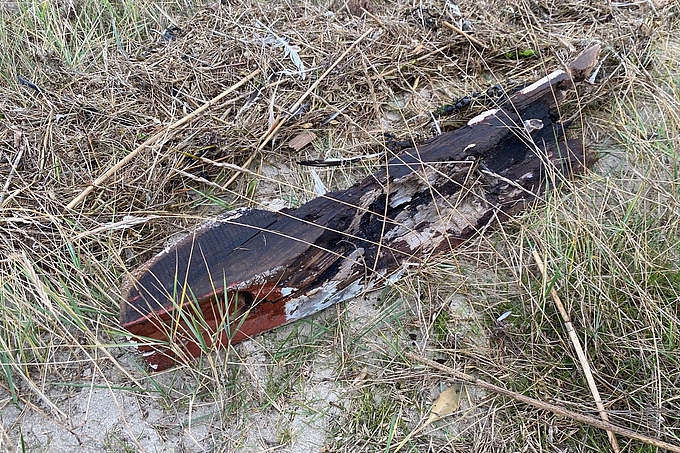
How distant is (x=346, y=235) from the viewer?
6.15ft

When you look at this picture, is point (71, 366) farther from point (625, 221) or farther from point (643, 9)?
point (643, 9)

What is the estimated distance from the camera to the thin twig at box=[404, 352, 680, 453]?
1.45 metres

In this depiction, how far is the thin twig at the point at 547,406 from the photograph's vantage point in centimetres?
145

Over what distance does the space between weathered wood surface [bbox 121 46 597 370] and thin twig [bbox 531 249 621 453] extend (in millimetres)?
349

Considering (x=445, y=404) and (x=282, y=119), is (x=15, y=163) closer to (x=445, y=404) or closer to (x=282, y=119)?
(x=282, y=119)

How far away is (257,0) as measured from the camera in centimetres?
318

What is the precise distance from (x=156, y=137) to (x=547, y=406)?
1896mm

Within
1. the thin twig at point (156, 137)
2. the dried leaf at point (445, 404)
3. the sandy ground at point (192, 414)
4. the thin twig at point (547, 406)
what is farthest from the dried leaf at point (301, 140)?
the dried leaf at point (445, 404)

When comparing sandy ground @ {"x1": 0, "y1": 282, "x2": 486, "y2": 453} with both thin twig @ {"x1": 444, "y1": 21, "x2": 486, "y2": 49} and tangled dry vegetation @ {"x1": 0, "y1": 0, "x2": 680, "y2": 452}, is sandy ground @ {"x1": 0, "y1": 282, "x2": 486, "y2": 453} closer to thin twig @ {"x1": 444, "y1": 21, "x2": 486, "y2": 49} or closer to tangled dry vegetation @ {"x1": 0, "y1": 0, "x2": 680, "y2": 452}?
tangled dry vegetation @ {"x1": 0, "y1": 0, "x2": 680, "y2": 452}

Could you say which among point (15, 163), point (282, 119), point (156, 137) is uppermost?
point (15, 163)

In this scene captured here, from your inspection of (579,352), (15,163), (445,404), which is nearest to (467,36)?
(579,352)

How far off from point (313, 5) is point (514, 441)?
8.73ft

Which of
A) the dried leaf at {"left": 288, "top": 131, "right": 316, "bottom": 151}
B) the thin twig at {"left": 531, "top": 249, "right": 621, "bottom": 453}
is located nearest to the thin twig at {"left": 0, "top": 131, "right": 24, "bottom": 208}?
the dried leaf at {"left": 288, "top": 131, "right": 316, "bottom": 151}

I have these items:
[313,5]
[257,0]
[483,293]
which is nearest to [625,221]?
→ [483,293]
